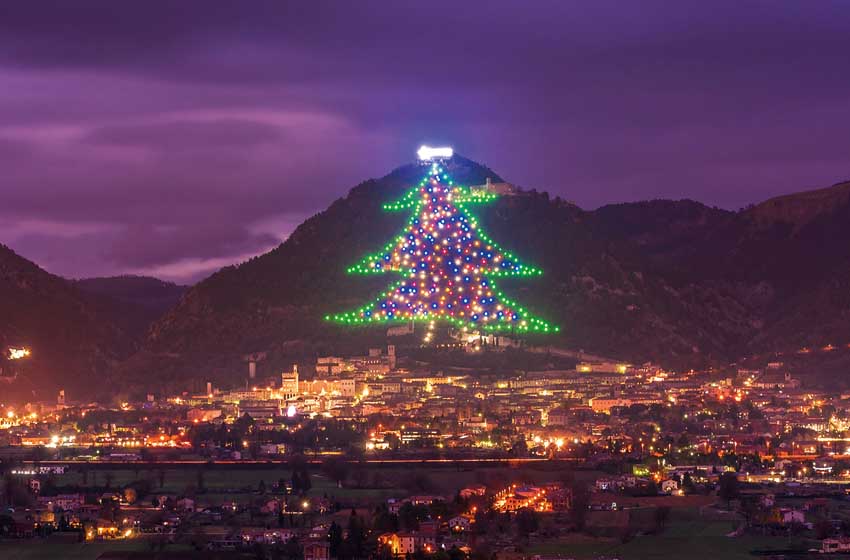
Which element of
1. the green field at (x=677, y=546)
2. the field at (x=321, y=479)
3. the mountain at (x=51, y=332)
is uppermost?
the mountain at (x=51, y=332)

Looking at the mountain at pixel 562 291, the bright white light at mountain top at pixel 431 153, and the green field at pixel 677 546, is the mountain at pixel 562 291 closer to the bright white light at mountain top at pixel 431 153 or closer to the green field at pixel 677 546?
the bright white light at mountain top at pixel 431 153

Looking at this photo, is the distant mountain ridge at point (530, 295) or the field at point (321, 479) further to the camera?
the distant mountain ridge at point (530, 295)

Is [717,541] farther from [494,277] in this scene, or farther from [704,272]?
[704,272]

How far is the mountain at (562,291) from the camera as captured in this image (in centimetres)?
10319

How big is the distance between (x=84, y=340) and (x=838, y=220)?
101ft

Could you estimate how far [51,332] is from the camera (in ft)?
357

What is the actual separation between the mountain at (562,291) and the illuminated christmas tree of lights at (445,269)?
65 centimetres

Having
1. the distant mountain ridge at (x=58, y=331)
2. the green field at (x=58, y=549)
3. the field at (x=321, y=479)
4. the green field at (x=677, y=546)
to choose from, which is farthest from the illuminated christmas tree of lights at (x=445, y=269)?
the green field at (x=58, y=549)

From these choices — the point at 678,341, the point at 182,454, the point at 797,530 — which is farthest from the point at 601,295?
the point at 797,530

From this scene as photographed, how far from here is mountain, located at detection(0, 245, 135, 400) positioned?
4139 inches

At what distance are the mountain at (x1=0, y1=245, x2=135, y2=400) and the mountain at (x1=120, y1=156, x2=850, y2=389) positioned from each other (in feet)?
6.29

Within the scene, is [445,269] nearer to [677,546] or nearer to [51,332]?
[51,332]

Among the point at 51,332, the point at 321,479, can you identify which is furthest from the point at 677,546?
the point at 51,332

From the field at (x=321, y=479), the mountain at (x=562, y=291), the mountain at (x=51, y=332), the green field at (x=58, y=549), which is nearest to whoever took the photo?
the green field at (x=58, y=549)
